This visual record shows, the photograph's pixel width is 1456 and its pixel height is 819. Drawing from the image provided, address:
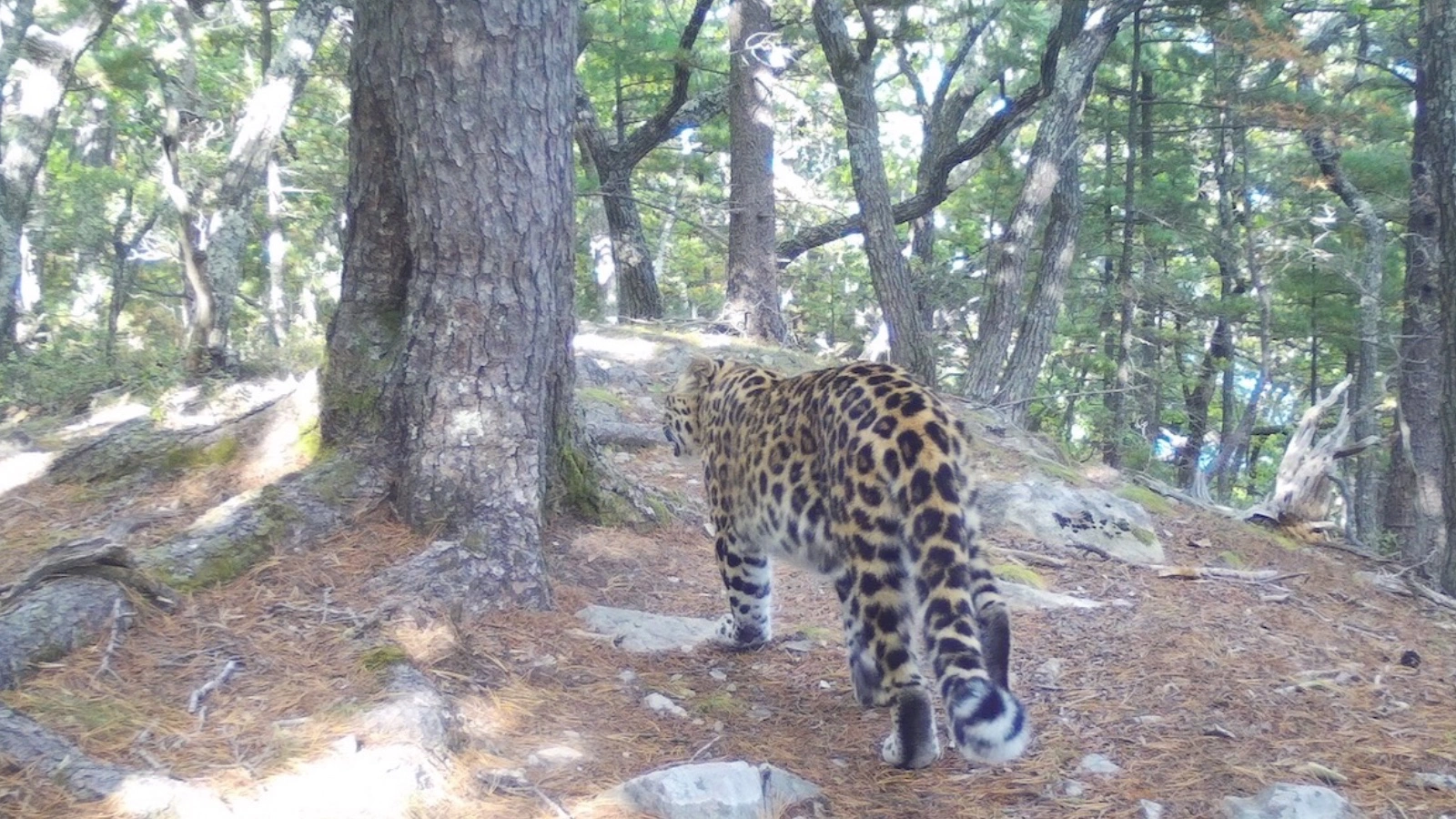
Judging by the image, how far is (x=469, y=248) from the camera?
229 inches

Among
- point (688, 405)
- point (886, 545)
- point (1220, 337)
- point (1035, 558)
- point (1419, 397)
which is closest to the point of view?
point (886, 545)

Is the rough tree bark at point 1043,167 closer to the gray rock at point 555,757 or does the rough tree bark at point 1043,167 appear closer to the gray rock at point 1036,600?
the gray rock at point 1036,600

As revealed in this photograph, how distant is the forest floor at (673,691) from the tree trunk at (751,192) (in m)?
7.37

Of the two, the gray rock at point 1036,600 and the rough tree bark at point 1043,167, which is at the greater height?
the rough tree bark at point 1043,167

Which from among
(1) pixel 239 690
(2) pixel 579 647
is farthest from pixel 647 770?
(1) pixel 239 690

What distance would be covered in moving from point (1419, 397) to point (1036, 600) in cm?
958

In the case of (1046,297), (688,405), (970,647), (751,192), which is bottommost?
(970,647)

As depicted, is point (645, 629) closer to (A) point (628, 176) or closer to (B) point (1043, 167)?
(B) point (1043, 167)

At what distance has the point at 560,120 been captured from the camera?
607cm

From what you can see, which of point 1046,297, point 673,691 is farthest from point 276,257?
point 673,691

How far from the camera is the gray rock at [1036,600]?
7.17 metres

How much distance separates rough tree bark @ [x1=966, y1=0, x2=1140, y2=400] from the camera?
12859 millimetres

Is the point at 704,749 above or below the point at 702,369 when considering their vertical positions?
below

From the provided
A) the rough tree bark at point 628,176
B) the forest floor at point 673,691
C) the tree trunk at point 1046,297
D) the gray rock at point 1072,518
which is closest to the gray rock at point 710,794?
the forest floor at point 673,691
